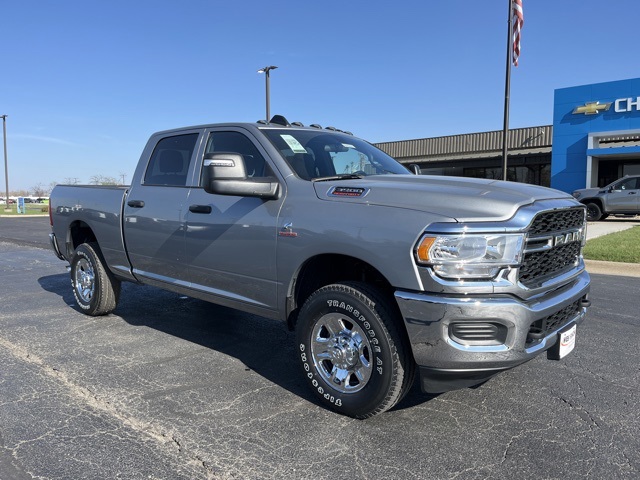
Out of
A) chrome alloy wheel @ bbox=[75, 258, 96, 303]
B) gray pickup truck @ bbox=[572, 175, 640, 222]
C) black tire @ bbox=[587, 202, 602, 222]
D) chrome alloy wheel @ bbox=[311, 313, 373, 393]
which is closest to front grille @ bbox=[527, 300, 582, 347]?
chrome alloy wheel @ bbox=[311, 313, 373, 393]

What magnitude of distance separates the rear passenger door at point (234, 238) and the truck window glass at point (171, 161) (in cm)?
26

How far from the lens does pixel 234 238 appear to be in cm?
387

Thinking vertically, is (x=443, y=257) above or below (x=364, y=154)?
below

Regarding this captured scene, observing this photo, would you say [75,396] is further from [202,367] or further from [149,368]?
[202,367]

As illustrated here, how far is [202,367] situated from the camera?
413 cm

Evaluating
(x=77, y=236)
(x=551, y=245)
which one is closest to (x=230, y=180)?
(x=551, y=245)

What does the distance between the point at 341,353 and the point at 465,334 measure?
0.84m

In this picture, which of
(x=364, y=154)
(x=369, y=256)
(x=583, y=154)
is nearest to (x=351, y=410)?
(x=369, y=256)

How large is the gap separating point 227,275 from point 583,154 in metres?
25.0

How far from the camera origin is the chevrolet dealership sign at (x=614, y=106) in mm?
22906

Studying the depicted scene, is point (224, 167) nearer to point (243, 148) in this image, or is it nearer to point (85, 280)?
point (243, 148)

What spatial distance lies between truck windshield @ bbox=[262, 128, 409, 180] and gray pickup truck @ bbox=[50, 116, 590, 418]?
2 centimetres

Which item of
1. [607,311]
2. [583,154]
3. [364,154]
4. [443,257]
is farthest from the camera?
[583,154]

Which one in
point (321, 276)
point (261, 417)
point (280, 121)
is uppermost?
point (280, 121)
